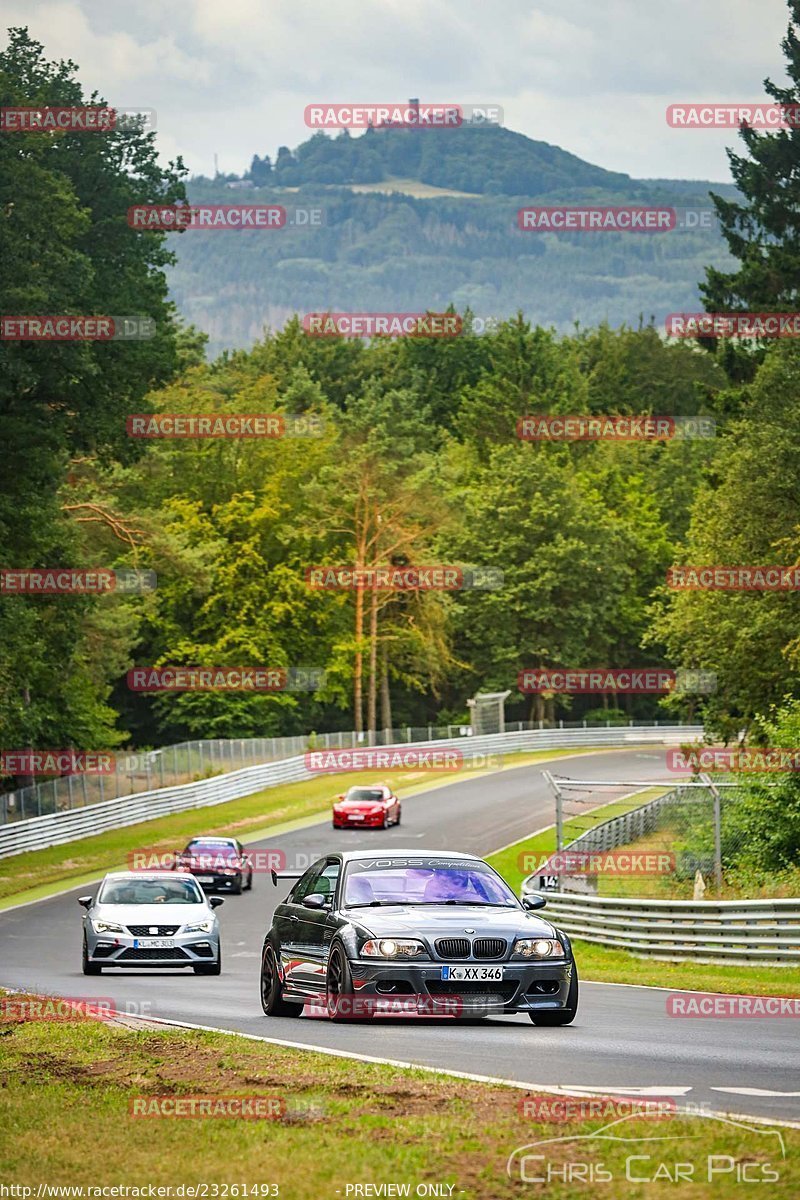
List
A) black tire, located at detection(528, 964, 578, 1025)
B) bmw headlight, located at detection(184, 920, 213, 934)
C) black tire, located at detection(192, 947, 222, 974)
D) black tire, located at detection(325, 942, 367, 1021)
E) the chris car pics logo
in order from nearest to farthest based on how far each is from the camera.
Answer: the chris car pics logo, black tire, located at detection(325, 942, 367, 1021), black tire, located at detection(528, 964, 578, 1025), bmw headlight, located at detection(184, 920, 213, 934), black tire, located at detection(192, 947, 222, 974)

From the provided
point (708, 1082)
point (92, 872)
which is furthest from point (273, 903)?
point (708, 1082)

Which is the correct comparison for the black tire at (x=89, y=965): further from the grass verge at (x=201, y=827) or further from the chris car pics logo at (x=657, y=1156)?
the grass verge at (x=201, y=827)

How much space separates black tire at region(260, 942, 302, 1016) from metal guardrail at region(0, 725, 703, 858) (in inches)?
1311

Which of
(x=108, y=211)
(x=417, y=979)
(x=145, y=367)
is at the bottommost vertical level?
(x=417, y=979)

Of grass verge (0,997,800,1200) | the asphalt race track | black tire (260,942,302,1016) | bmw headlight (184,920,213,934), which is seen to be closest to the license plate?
→ the asphalt race track

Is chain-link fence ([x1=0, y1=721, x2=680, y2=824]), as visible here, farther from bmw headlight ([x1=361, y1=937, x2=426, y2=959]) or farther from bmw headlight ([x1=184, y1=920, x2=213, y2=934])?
bmw headlight ([x1=361, y1=937, x2=426, y2=959])

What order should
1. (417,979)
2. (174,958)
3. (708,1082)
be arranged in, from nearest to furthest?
(708,1082), (417,979), (174,958)

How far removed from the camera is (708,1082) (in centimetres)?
1045

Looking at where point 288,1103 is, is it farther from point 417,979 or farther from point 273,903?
point 273,903

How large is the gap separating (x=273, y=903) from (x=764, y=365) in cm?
1958

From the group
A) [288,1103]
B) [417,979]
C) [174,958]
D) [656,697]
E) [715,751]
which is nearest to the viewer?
[288,1103]

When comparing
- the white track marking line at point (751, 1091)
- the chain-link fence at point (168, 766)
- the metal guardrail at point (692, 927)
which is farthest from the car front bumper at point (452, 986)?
the chain-link fence at point (168, 766)

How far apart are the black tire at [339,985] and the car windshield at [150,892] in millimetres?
8440

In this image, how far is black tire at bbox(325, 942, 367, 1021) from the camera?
1386 centimetres
